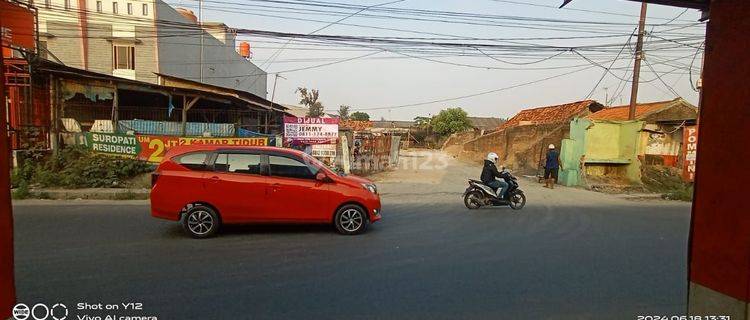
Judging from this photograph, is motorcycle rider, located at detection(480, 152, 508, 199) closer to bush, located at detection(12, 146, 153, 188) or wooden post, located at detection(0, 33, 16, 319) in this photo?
wooden post, located at detection(0, 33, 16, 319)

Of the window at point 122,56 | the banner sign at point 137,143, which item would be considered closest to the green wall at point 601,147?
the banner sign at point 137,143

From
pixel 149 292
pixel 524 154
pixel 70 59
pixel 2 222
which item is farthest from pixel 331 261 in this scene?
pixel 70 59

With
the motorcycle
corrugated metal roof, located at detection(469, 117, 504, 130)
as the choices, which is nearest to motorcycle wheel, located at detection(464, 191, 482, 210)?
the motorcycle

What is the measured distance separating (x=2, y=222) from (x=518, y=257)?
5287 mm

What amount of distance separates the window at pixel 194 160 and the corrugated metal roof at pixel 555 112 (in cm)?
2241

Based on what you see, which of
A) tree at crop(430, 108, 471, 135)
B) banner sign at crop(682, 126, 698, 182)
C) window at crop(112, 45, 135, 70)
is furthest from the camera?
tree at crop(430, 108, 471, 135)

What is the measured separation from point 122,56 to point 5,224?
913 inches

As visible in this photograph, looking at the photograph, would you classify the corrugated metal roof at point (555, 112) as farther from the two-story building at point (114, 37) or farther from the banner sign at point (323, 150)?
the two-story building at point (114, 37)

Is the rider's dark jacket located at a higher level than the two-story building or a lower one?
lower

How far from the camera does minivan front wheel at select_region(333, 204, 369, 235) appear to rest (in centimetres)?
661

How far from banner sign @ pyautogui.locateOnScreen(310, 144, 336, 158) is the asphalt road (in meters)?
6.70

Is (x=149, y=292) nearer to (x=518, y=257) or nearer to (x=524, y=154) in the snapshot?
(x=518, y=257)

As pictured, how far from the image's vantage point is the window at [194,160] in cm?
641

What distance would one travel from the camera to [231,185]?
20.8 feet
